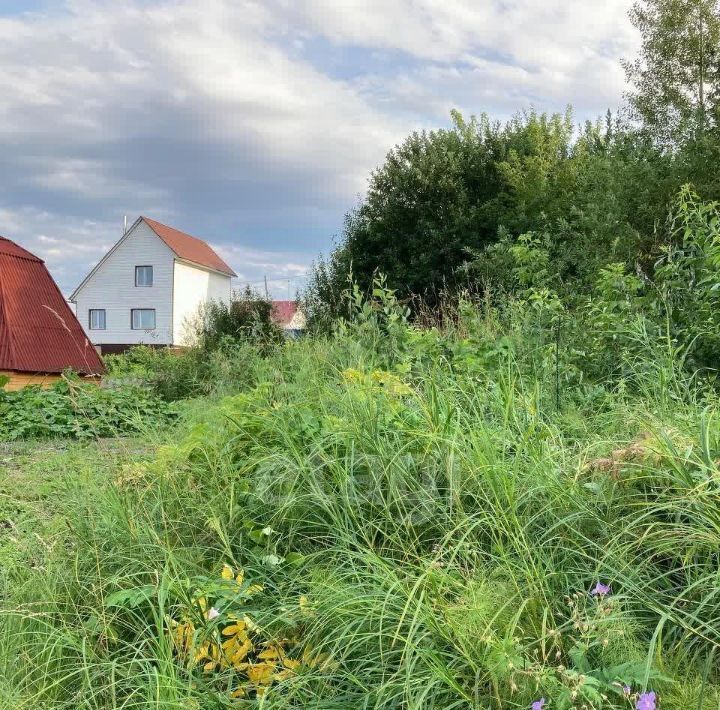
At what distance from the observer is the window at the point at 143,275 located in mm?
34719

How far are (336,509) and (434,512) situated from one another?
12.8 inches

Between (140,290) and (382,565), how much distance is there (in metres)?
35.3

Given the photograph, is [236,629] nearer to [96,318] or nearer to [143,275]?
[143,275]

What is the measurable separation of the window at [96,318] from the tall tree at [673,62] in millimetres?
27813

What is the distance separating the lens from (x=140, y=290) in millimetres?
34844

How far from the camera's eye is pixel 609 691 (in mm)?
1508

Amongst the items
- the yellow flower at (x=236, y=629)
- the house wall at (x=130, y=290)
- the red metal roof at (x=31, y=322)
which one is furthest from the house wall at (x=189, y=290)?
the yellow flower at (x=236, y=629)

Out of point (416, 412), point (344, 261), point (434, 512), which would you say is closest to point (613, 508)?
point (434, 512)

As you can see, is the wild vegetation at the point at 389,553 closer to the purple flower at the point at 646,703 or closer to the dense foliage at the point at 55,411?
the purple flower at the point at 646,703

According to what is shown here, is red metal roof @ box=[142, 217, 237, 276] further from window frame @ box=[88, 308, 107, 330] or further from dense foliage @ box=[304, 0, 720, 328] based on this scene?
dense foliage @ box=[304, 0, 720, 328]

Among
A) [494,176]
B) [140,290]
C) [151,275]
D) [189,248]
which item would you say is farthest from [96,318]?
[494,176]

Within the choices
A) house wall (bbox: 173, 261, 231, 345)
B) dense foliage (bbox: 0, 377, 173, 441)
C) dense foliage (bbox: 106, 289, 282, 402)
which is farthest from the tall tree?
house wall (bbox: 173, 261, 231, 345)

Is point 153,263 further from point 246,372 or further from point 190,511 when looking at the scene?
point 190,511

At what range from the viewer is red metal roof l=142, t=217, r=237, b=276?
34.7 meters
